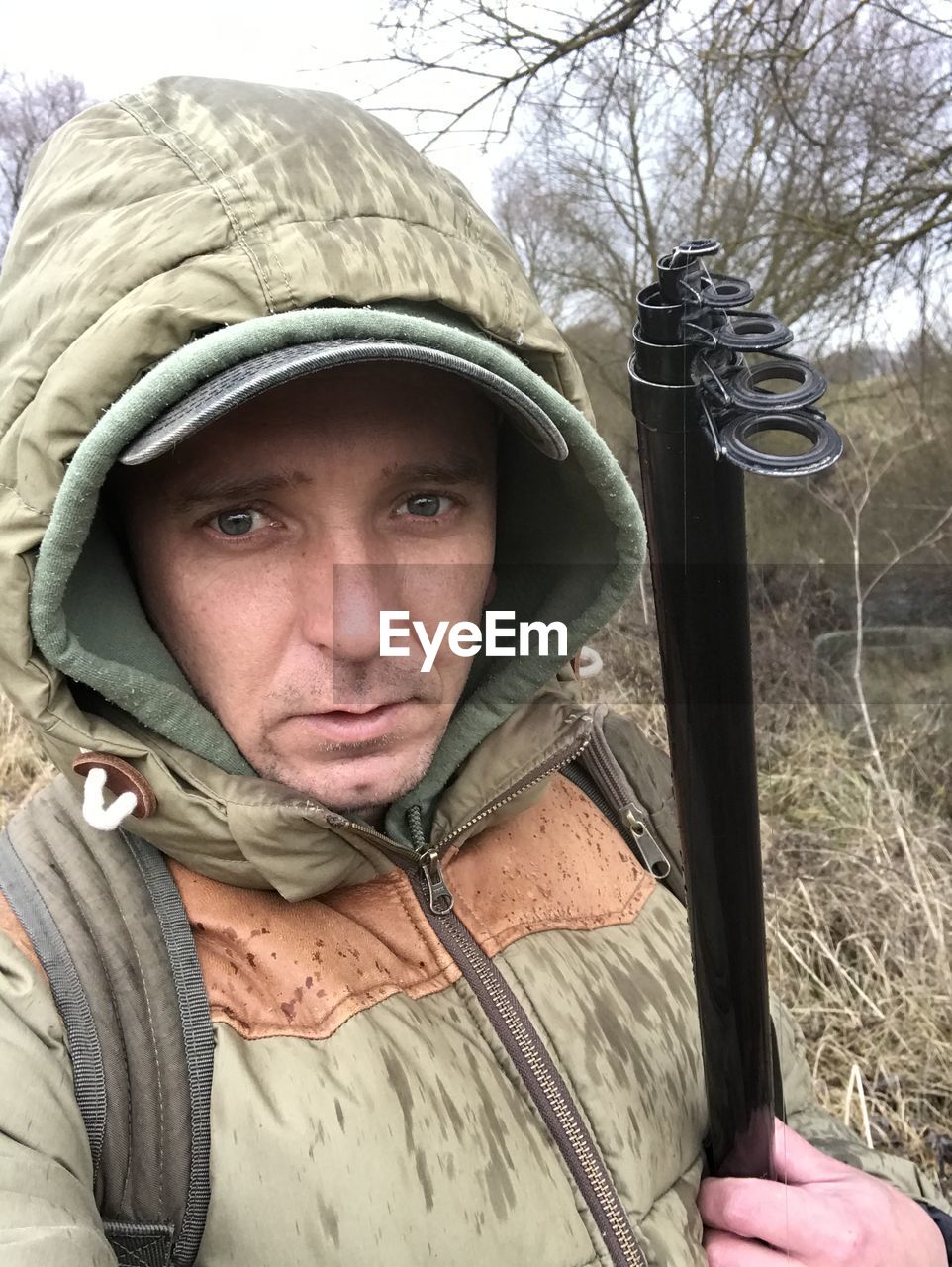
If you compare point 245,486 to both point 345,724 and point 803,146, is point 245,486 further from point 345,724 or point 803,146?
point 803,146

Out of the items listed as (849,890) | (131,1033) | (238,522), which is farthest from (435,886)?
(849,890)

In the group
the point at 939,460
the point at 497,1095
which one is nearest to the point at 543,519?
the point at 497,1095

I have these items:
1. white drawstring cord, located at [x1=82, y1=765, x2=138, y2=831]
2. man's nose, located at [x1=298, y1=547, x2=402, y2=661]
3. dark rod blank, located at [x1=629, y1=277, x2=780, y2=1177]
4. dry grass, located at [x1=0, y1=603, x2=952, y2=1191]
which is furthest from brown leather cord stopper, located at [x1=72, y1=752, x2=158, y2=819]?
dry grass, located at [x1=0, y1=603, x2=952, y2=1191]

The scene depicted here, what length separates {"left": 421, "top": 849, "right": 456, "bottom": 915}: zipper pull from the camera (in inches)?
43.2

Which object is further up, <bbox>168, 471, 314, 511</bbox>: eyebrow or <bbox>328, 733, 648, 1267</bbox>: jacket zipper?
<bbox>168, 471, 314, 511</bbox>: eyebrow

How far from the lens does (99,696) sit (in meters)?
1.03

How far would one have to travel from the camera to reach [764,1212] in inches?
41.2

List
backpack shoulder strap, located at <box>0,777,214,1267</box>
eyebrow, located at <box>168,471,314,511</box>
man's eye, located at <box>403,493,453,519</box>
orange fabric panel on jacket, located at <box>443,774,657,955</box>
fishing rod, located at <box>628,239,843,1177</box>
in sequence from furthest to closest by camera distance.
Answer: orange fabric panel on jacket, located at <box>443,774,657,955</box>, man's eye, located at <box>403,493,453,519</box>, eyebrow, located at <box>168,471,314,511</box>, backpack shoulder strap, located at <box>0,777,214,1267</box>, fishing rod, located at <box>628,239,843,1177</box>

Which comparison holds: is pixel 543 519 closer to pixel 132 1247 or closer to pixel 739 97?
pixel 132 1247

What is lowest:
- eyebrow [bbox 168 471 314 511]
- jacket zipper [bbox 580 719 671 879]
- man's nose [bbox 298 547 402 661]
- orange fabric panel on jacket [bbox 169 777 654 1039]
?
orange fabric panel on jacket [bbox 169 777 654 1039]

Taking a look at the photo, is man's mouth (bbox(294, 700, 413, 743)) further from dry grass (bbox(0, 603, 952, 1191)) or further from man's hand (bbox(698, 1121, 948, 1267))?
dry grass (bbox(0, 603, 952, 1191))

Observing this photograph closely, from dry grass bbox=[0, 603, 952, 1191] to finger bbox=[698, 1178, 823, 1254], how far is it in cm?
171

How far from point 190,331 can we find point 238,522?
20cm

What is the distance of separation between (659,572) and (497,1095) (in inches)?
25.2
